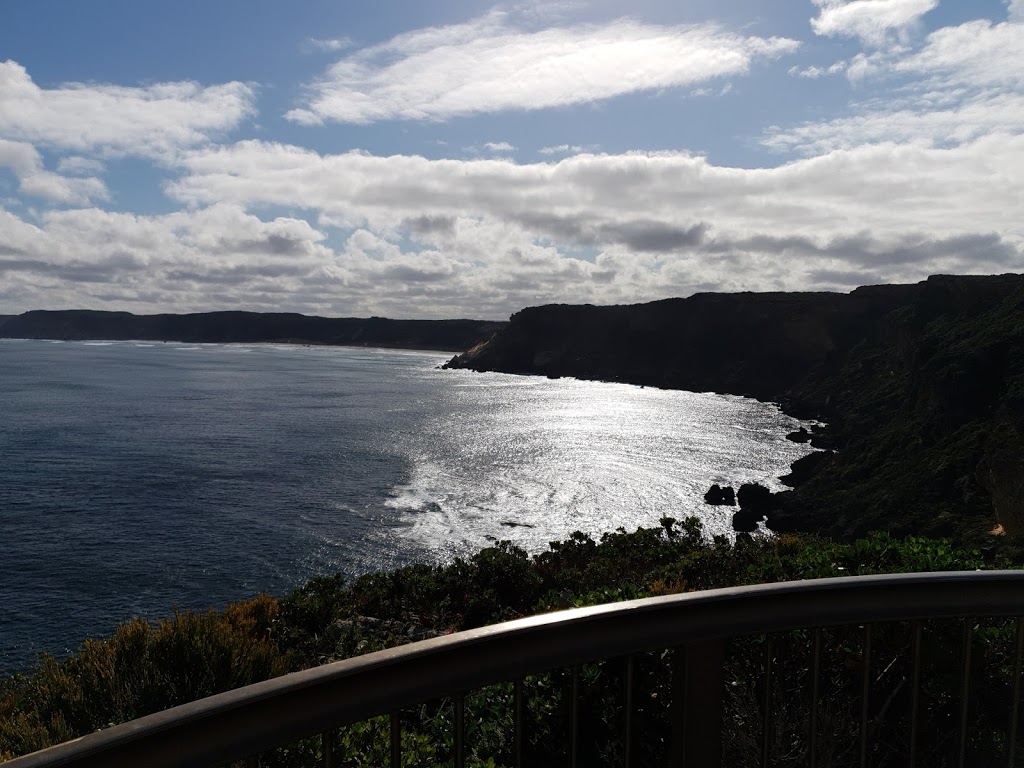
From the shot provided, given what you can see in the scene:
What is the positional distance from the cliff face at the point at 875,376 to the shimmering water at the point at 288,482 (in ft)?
24.1

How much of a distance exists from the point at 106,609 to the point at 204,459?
29185 mm

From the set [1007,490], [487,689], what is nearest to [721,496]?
[1007,490]

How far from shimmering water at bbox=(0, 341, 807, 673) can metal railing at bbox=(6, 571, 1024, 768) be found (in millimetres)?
25227

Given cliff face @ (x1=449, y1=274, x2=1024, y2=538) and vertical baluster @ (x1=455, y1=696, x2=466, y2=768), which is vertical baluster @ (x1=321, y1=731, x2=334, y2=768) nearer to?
vertical baluster @ (x1=455, y1=696, x2=466, y2=768)

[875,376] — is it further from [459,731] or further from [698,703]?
[459,731]

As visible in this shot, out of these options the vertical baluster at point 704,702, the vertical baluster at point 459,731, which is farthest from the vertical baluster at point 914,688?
the vertical baluster at point 459,731

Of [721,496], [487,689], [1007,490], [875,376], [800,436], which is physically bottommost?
[721,496]

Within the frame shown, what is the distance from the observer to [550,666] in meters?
2.16

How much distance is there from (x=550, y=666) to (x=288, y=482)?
48.4m

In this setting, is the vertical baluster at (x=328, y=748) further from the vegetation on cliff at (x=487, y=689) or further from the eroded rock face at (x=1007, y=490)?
the eroded rock face at (x=1007, y=490)

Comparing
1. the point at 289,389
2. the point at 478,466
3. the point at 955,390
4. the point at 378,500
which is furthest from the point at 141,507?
the point at 289,389

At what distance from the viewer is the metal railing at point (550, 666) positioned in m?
1.76

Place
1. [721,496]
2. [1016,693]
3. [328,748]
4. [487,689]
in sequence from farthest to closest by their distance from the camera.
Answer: [721,496], [487,689], [1016,693], [328,748]

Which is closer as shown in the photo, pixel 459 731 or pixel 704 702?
pixel 459 731
